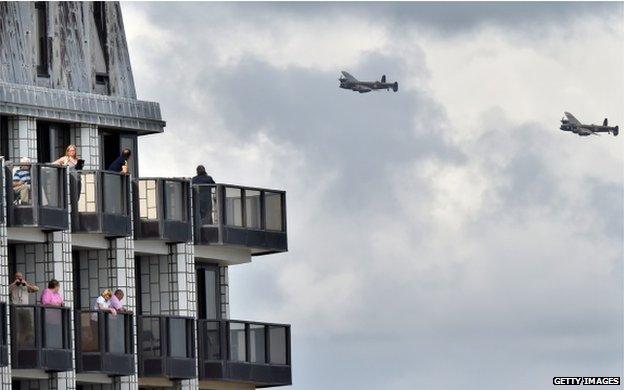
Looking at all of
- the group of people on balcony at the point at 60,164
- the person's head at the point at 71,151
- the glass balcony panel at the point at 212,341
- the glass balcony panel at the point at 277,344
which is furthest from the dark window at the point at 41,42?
the glass balcony panel at the point at 277,344

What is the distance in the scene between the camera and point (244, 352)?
105 metres

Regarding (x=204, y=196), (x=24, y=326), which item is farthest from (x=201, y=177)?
(x=24, y=326)

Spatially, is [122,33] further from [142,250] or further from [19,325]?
[19,325]

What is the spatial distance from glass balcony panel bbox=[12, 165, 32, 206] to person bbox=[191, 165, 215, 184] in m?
8.41

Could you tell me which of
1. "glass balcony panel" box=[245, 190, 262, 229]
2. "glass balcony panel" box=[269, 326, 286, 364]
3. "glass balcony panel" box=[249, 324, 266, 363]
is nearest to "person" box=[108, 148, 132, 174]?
"glass balcony panel" box=[245, 190, 262, 229]

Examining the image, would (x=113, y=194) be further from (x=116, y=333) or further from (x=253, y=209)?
(x=253, y=209)

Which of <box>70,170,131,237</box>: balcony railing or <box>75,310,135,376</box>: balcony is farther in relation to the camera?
<box>70,170,131,237</box>: balcony railing

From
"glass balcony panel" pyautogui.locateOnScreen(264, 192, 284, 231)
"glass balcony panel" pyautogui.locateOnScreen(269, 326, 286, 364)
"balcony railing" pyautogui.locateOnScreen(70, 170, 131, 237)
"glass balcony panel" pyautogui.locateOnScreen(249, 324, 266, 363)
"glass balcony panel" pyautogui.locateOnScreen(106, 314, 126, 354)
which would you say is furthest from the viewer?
"glass balcony panel" pyautogui.locateOnScreen(264, 192, 284, 231)

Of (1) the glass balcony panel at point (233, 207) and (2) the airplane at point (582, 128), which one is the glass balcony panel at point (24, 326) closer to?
(1) the glass balcony panel at point (233, 207)

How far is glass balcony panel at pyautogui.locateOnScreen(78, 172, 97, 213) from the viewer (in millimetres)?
98875

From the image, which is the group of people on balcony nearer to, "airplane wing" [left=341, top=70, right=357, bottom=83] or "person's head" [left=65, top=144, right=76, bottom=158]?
"person's head" [left=65, top=144, right=76, bottom=158]

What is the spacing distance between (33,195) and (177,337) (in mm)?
8028

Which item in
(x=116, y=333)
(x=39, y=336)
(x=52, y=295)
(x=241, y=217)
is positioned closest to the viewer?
(x=39, y=336)

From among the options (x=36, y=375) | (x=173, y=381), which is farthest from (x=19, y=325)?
(x=173, y=381)
